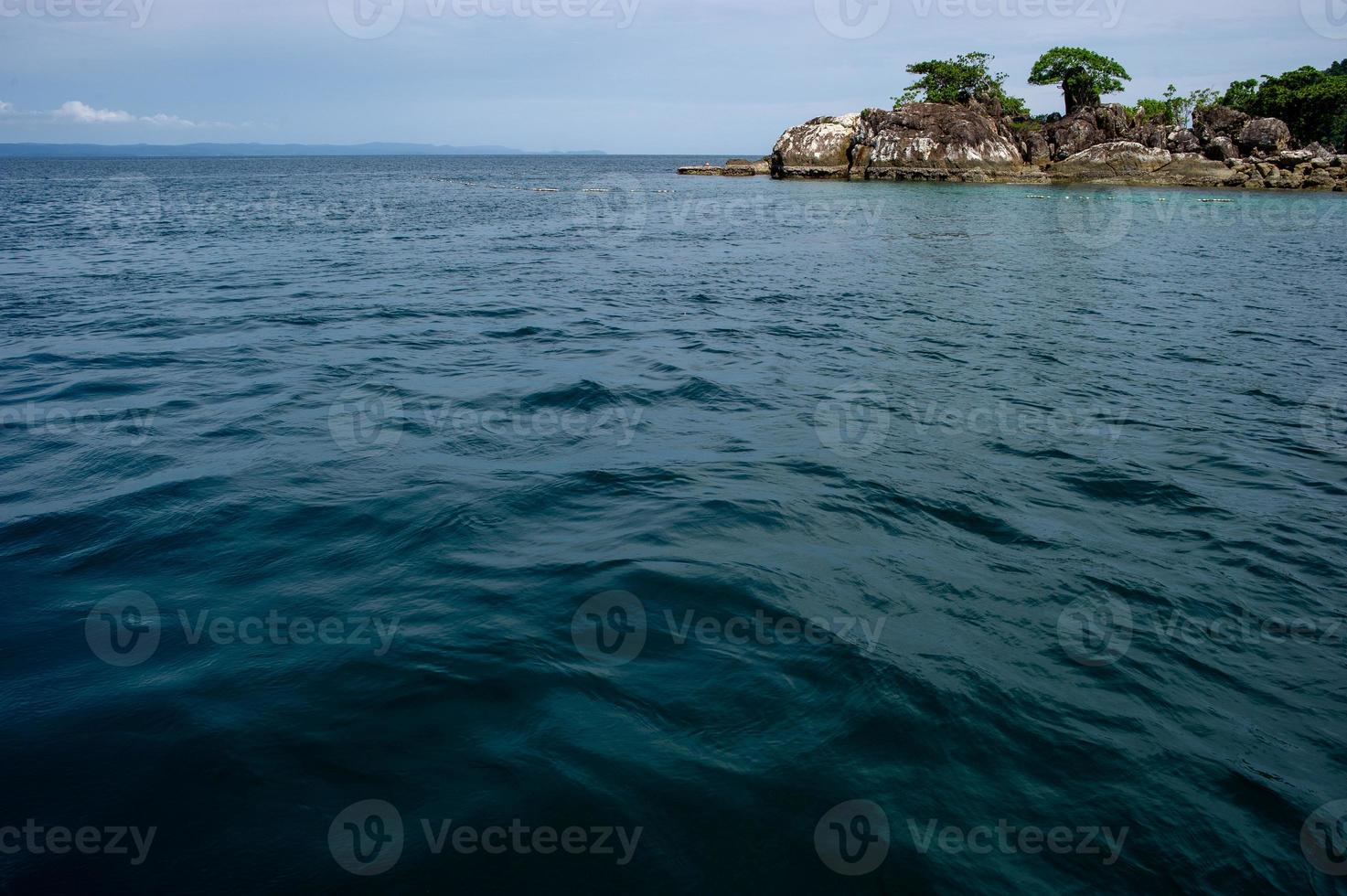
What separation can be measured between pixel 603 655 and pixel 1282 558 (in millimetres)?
6087

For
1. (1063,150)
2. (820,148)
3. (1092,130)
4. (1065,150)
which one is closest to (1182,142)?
(1092,130)

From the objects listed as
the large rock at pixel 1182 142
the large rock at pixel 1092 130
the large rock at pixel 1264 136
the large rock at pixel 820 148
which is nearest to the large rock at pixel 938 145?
the large rock at pixel 820 148

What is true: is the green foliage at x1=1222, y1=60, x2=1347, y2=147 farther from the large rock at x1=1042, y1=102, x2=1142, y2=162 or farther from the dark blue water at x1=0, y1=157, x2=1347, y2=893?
the dark blue water at x1=0, y1=157, x2=1347, y2=893

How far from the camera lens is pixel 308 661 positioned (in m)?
5.02

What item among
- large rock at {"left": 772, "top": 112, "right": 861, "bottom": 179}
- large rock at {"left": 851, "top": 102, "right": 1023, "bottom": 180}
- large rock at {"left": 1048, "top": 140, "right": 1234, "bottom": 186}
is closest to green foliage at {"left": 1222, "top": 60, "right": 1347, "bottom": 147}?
large rock at {"left": 1048, "top": 140, "right": 1234, "bottom": 186}

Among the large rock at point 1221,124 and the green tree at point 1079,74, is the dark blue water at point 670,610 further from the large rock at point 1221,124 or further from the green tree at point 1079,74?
the green tree at point 1079,74

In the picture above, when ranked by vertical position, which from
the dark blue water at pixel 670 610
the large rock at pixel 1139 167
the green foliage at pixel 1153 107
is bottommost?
the dark blue water at pixel 670 610

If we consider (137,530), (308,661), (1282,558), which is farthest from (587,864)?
(1282,558)

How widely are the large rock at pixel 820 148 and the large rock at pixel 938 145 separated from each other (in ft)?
10.2

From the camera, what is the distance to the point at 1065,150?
244 ft

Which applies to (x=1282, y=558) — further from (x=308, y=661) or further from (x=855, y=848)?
(x=308, y=661)

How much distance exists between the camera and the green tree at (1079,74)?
8038cm

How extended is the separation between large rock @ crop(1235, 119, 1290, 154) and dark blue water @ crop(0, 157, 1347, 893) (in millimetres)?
71841

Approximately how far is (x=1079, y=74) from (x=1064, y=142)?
12.9m
